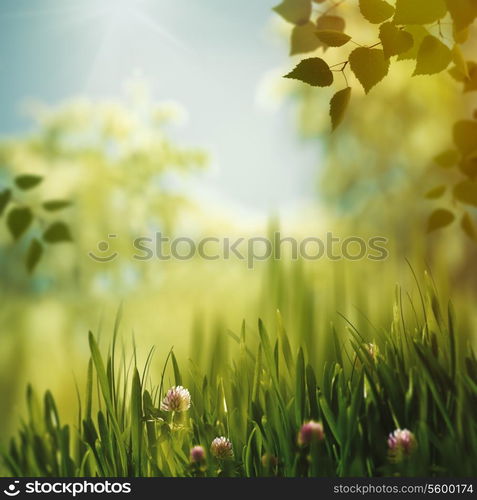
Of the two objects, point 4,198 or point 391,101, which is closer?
point 4,198

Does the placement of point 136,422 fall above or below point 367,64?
below

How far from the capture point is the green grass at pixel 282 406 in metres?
1.18

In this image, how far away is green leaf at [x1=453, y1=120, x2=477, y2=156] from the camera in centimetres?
122

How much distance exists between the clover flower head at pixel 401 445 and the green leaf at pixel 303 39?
85cm

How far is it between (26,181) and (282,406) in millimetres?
797

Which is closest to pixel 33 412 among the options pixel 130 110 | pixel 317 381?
pixel 317 381

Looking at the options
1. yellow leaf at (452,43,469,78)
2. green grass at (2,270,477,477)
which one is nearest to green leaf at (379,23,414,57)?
yellow leaf at (452,43,469,78)

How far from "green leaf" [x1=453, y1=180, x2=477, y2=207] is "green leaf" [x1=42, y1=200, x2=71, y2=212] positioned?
2.99 feet

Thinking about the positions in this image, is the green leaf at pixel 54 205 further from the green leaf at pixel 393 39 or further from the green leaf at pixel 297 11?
the green leaf at pixel 393 39

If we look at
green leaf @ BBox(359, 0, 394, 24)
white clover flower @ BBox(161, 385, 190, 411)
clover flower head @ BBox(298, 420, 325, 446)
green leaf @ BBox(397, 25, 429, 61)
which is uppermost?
green leaf @ BBox(359, 0, 394, 24)

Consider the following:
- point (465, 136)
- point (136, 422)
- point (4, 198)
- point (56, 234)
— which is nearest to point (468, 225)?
point (465, 136)

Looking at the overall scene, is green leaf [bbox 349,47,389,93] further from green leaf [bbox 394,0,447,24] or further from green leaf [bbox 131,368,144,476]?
green leaf [bbox 131,368,144,476]

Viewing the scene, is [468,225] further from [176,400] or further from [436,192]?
[176,400]

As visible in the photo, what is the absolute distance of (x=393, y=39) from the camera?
1062 millimetres
